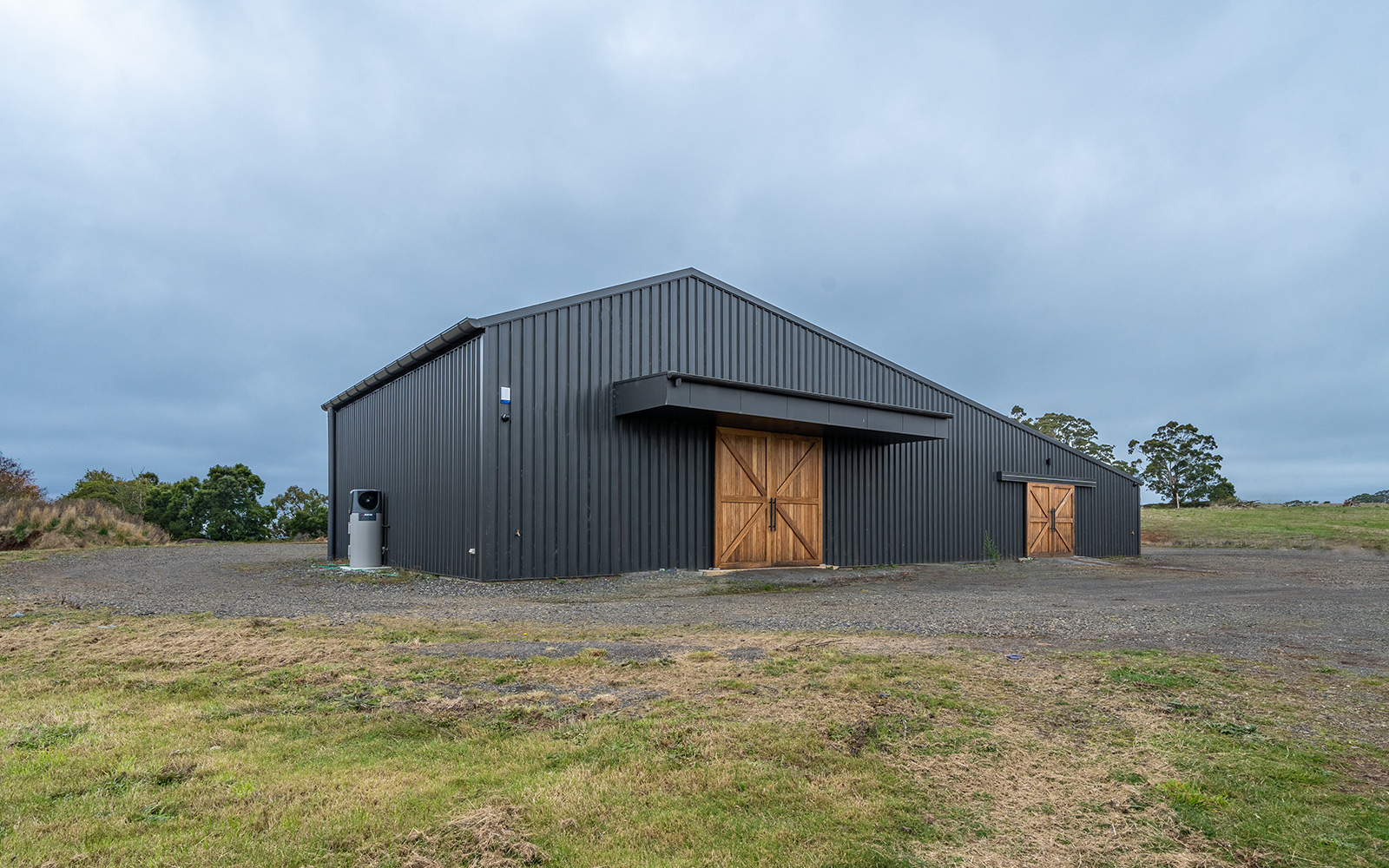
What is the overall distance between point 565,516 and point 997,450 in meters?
13.9

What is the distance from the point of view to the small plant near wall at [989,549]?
21.1m

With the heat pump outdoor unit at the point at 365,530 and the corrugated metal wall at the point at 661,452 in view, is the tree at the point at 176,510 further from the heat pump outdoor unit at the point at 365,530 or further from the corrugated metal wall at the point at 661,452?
the heat pump outdoor unit at the point at 365,530

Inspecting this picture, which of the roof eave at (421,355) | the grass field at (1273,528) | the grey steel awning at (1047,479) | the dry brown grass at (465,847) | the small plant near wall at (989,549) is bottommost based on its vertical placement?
the grass field at (1273,528)

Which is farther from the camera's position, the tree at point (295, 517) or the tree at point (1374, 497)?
the tree at point (1374, 497)

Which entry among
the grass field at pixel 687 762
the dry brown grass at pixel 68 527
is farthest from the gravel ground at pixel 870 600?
the dry brown grass at pixel 68 527

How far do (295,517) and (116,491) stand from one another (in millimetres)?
7170

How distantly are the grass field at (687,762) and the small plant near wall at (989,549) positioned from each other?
16.1 m

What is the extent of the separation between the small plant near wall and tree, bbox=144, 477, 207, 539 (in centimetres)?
2863

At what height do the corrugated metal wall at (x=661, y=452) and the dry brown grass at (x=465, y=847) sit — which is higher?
the corrugated metal wall at (x=661, y=452)

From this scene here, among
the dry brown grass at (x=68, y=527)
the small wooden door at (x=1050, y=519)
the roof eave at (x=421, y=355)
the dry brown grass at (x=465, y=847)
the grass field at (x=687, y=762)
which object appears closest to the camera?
the dry brown grass at (x=465, y=847)

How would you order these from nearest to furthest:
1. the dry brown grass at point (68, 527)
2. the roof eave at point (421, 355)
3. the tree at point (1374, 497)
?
1. the roof eave at point (421, 355)
2. the dry brown grass at point (68, 527)
3. the tree at point (1374, 497)

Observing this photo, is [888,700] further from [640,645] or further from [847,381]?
[847,381]

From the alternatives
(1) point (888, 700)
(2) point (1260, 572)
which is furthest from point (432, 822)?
(2) point (1260, 572)

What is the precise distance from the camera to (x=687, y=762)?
11.2 feet
